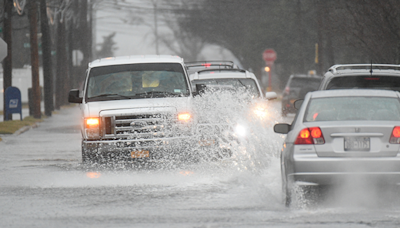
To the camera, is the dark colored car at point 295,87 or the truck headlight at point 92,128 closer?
the truck headlight at point 92,128

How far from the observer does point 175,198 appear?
9688 millimetres

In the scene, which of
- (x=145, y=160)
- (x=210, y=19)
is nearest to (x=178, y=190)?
(x=145, y=160)

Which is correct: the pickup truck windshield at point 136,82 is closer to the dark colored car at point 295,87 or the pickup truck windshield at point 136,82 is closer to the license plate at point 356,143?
the license plate at point 356,143

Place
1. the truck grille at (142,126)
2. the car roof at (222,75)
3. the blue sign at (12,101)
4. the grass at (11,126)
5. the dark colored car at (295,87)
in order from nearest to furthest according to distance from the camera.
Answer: the truck grille at (142,126) → the car roof at (222,75) → the grass at (11,126) → the blue sign at (12,101) → the dark colored car at (295,87)

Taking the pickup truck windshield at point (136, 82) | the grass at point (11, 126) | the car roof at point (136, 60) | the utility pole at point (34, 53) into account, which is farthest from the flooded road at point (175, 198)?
the utility pole at point (34, 53)

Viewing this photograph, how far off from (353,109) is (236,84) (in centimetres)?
687

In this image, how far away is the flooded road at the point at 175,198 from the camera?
26.7ft

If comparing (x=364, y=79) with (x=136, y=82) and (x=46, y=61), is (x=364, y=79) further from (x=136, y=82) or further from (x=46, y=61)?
(x=46, y=61)

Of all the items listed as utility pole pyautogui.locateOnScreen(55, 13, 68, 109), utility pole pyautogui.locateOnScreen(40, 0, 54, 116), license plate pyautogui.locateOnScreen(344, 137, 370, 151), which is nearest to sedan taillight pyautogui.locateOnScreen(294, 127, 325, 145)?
license plate pyautogui.locateOnScreen(344, 137, 370, 151)

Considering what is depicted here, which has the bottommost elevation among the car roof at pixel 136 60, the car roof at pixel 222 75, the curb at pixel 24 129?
the curb at pixel 24 129

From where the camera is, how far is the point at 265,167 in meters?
12.2

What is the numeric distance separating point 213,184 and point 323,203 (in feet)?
6.98

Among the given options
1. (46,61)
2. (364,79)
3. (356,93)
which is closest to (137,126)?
(364,79)

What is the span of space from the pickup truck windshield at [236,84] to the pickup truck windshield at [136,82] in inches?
56.5
